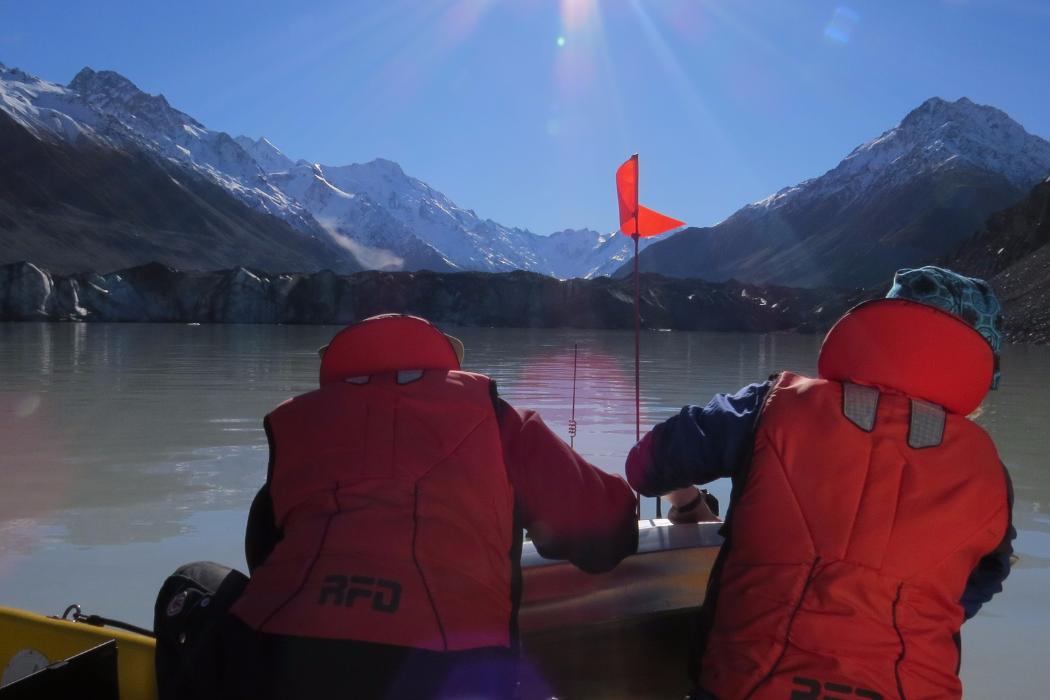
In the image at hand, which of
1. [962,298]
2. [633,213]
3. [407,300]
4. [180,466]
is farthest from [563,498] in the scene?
[407,300]

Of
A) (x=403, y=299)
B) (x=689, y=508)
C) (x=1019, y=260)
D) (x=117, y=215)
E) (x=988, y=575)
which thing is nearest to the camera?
(x=988, y=575)

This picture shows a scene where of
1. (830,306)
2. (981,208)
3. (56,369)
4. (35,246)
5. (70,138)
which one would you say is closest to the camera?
(56,369)

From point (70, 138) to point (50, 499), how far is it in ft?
529

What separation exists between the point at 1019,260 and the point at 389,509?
75772 millimetres

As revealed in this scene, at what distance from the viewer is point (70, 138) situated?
145 meters

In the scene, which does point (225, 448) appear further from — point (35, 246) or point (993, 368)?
point (35, 246)

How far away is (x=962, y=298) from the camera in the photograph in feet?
7.38

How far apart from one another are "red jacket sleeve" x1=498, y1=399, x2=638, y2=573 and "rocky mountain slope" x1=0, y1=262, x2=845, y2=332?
58.4 metres

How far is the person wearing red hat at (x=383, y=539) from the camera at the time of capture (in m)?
1.88

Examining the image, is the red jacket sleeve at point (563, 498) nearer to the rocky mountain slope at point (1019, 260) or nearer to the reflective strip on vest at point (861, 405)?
the reflective strip on vest at point (861, 405)

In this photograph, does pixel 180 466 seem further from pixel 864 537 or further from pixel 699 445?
pixel 864 537

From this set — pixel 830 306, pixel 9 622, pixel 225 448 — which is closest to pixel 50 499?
pixel 225 448

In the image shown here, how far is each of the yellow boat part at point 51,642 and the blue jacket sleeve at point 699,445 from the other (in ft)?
5.26

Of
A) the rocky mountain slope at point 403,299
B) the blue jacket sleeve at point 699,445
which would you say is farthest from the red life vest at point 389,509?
the rocky mountain slope at point 403,299
